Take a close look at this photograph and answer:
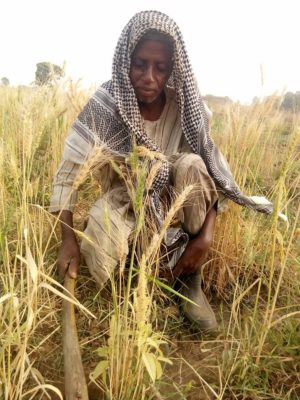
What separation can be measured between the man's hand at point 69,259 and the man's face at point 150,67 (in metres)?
0.66

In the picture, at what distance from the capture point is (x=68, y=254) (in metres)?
1.49

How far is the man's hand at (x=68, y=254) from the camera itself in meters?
1.43

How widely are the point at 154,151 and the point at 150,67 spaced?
0.33m

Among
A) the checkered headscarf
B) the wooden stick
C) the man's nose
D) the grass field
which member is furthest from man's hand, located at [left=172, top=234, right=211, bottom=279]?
the man's nose

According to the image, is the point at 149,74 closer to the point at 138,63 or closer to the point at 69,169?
the point at 138,63

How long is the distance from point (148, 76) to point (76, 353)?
40.8 inches

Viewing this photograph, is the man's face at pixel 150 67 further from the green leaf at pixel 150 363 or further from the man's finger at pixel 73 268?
the green leaf at pixel 150 363

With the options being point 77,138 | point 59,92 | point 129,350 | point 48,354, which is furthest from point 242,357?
point 59,92

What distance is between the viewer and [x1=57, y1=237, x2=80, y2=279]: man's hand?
142 centimetres

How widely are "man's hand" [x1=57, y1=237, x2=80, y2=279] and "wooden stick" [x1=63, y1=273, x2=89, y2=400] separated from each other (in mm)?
174

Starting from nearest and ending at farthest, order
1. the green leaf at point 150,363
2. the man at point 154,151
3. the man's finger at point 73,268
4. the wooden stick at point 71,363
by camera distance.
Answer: the green leaf at point 150,363
the wooden stick at point 71,363
the man's finger at point 73,268
the man at point 154,151

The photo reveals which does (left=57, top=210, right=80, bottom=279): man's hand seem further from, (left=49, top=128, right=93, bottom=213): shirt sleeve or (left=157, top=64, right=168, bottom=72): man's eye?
(left=157, top=64, right=168, bottom=72): man's eye

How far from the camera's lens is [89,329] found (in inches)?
57.1

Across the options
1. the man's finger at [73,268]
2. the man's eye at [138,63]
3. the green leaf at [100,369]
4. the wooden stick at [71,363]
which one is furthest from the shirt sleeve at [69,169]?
the green leaf at [100,369]
